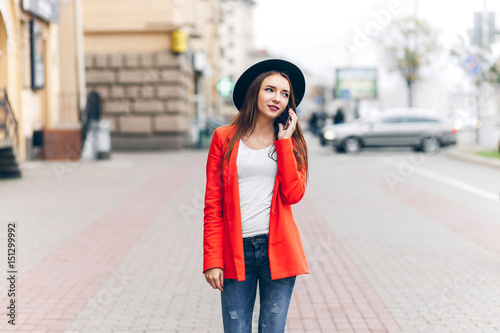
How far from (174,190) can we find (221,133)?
1007cm

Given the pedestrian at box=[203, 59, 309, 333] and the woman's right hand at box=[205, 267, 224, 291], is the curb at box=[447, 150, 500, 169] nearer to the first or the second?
the pedestrian at box=[203, 59, 309, 333]

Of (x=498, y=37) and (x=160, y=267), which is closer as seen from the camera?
(x=160, y=267)

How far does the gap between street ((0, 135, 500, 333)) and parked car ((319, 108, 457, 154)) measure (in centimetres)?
1048

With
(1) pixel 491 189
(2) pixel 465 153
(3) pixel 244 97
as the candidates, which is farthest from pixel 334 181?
(3) pixel 244 97

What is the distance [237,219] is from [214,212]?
0.12 metres

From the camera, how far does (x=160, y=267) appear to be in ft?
21.7

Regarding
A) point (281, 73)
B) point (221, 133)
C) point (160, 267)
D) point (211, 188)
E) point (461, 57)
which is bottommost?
point (160, 267)

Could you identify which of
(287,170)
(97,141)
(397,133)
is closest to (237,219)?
(287,170)

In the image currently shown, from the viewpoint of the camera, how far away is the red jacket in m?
2.92

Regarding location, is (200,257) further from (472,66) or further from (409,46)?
(409,46)

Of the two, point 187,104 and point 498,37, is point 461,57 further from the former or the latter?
point 187,104

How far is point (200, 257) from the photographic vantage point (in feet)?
23.2

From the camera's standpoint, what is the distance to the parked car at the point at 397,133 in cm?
2453

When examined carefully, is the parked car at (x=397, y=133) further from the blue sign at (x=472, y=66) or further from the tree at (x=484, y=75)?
the blue sign at (x=472, y=66)
